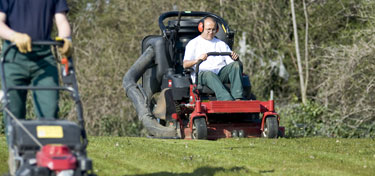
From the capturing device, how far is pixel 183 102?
1119 centimetres

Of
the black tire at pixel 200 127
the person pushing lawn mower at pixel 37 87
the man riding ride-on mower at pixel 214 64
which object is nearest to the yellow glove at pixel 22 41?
the person pushing lawn mower at pixel 37 87

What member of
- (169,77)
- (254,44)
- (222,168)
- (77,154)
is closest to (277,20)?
(254,44)

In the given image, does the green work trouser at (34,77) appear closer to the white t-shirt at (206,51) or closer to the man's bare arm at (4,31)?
the man's bare arm at (4,31)

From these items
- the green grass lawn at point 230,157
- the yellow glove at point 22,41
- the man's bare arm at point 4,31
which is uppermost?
the man's bare arm at point 4,31

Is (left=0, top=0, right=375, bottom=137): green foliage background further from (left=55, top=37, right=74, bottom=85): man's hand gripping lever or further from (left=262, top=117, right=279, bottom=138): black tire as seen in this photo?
(left=55, top=37, right=74, bottom=85): man's hand gripping lever

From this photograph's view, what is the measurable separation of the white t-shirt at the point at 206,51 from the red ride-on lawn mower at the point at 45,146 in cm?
541

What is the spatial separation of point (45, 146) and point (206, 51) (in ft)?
20.1

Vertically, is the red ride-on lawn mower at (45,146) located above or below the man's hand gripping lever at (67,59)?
below

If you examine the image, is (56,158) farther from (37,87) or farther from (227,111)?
(227,111)

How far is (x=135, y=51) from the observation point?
19.7 metres

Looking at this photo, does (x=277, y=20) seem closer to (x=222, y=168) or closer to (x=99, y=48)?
(x=99, y=48)

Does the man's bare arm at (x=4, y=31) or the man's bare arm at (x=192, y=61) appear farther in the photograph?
the man's bare arm at (x=192, y=61)

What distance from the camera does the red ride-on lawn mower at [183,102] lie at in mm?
10031

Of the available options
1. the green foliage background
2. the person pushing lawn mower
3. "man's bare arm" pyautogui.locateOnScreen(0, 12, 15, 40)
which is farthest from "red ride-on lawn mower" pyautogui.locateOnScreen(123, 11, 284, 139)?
"man's bare arm" pyautogui.locateOnScreen(0, 12, 15, 40)
